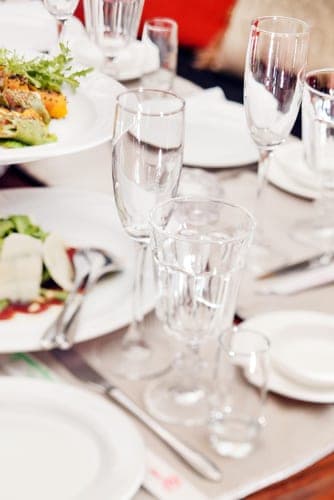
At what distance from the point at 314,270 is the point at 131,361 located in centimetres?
27

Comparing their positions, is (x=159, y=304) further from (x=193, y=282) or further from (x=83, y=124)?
(x=83, y=124)

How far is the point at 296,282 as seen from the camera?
99cm

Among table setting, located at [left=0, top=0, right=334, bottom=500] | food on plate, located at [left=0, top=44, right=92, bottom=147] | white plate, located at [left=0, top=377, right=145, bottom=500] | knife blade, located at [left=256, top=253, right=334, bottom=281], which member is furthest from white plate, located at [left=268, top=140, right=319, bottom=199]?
white plate, located at [left=0, top=377, right=145, bottom=500]

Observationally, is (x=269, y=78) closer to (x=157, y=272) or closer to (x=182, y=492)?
(x=157, y=272)

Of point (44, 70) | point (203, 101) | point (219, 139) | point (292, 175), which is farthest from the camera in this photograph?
point (203, 101)

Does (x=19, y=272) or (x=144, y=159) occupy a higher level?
(x=144, y=159)

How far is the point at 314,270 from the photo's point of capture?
1.01m

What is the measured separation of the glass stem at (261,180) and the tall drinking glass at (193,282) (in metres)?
0.22

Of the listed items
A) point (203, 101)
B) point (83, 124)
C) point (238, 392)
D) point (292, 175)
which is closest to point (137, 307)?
point (238, 392)

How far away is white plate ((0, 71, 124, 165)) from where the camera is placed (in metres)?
0.90

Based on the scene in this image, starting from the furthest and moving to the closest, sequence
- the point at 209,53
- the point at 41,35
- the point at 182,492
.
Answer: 1. the point at 209,53
2. the point at 41,35
3. the point at 182,492

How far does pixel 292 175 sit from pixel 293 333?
0.40 meters

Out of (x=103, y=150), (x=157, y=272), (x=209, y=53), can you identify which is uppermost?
(x=157, y=272)

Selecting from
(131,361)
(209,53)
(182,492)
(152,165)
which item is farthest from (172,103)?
(209,53)
